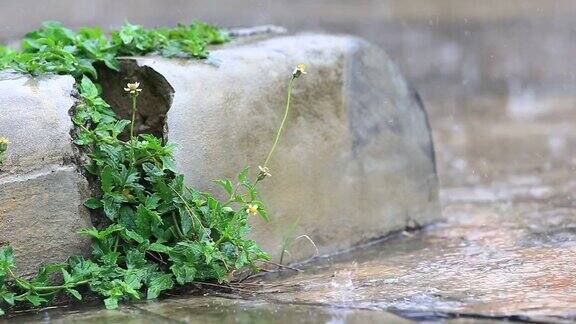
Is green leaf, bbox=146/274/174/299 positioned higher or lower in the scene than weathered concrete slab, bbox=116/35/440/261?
lower

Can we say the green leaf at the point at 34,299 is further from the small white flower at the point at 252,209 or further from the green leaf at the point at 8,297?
the small white flower at the point at 252,209

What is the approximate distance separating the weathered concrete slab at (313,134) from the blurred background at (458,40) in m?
2.01

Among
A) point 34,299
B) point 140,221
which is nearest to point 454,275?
point 140,221

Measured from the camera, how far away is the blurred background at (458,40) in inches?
280

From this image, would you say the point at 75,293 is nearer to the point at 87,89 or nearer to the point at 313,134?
the point at 87,89

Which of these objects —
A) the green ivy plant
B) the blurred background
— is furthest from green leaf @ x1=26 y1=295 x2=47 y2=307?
the blurred background

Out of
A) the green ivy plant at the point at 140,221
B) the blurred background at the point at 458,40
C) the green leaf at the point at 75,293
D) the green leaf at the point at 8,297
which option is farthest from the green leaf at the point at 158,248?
the blurred background at the point at 458,40

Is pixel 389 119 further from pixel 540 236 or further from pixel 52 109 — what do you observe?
pixel 52 109

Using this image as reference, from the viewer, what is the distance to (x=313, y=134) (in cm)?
383

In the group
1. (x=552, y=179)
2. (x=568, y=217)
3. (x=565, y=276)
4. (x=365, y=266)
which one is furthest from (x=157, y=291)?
(x=552, y=179)

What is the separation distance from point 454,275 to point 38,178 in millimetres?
1345

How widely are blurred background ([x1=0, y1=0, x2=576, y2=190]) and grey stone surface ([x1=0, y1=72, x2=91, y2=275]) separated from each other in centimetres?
348

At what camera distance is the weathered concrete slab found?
3434mm

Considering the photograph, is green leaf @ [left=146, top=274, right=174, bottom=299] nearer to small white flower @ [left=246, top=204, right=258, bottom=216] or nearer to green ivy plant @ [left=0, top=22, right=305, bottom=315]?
green ivy plant @ [left=0, top=22, right=305, bottom=315]
